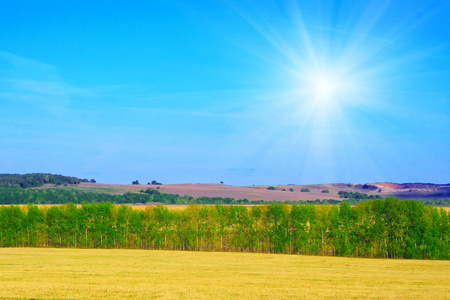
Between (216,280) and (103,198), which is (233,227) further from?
(103,198)

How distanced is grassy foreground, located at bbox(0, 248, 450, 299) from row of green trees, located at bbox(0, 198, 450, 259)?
2019 cm

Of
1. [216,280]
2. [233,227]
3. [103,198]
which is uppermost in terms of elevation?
[103,198]

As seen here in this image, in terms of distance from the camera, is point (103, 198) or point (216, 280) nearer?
point (216, 280)

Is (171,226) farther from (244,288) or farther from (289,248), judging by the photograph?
(244,288)

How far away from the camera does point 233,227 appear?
93438 millimetres

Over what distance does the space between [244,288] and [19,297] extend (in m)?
18.2

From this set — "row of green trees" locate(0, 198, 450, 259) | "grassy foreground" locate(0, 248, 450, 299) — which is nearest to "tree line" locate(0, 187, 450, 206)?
"row of green trees" locate(0, 198, 450, 259)

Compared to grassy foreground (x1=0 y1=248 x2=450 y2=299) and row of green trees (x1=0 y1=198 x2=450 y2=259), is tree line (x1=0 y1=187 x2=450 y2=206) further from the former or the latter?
grassy foreground (x1=0 y1=248 x2=450 y2=299)

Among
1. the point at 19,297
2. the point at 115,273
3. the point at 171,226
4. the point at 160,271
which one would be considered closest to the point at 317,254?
the point at 171,226

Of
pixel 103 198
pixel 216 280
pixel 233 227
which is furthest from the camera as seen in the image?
pixel 103 198

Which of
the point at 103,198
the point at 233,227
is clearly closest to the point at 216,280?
the point at 233,227

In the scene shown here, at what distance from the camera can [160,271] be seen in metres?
52.4

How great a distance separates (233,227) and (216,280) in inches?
1926

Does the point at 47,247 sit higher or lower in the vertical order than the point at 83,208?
lower
